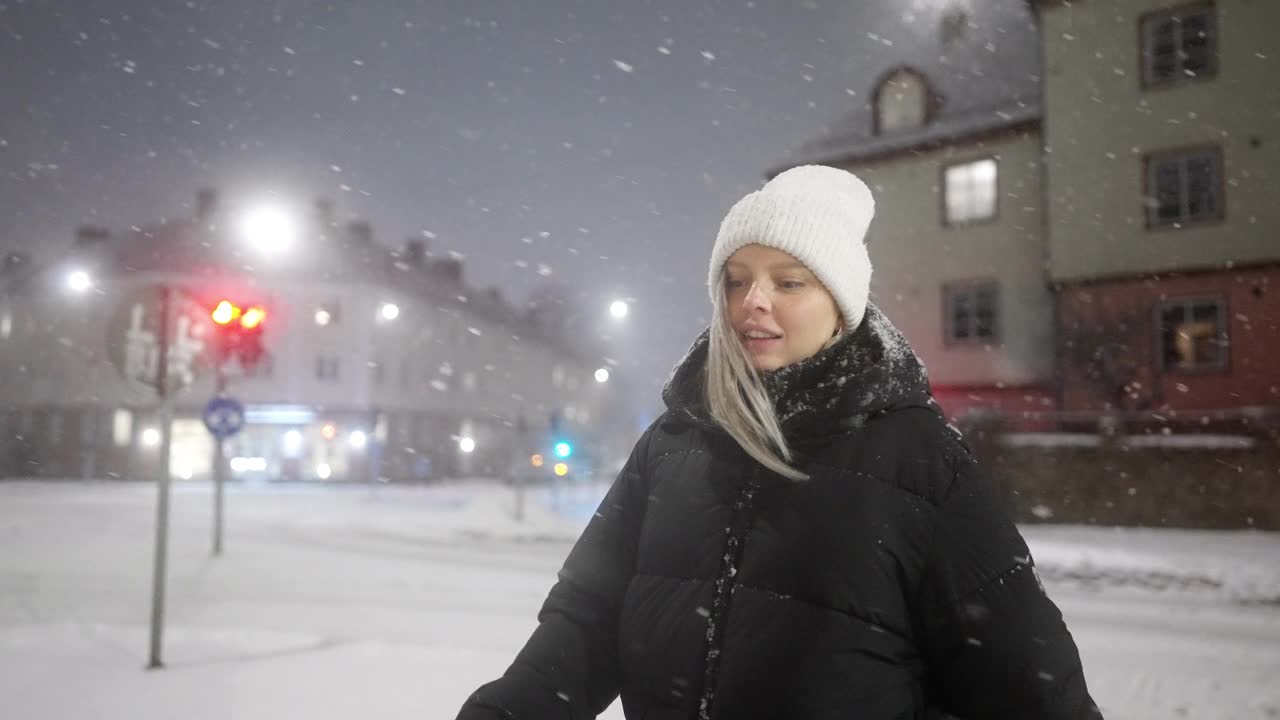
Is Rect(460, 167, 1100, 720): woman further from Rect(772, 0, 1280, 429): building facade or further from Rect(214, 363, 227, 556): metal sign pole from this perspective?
Rect(772, 0, 1280, 429): building facade

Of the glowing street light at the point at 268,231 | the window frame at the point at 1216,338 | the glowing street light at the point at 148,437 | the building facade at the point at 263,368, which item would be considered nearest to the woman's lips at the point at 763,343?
the window frame at the point at 1216,338

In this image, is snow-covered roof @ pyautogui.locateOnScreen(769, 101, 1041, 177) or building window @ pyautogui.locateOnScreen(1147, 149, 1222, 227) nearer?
building window @ pyautogui.locateOnScreen(1147, 149, 1222, 227)

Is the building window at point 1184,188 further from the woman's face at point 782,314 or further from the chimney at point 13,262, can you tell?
the chimney at point 13,262

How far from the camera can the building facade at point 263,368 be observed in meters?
47.9

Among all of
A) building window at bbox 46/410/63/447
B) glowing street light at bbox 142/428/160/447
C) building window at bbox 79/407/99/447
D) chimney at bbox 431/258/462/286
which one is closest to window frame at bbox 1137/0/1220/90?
chimney at bbox 431/258/462/286

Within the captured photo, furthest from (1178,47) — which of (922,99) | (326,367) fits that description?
(326,367)

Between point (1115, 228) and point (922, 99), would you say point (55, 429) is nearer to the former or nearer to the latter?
point (922, 99)

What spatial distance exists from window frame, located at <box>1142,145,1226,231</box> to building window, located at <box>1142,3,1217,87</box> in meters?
1.58

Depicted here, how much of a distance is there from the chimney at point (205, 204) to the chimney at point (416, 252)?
11325mm

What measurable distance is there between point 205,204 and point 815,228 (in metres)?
56.5

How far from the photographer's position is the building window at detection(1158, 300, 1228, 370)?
65.4 ft

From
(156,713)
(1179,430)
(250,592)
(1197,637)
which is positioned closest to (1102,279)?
(1179,430)

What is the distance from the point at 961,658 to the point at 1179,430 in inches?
789

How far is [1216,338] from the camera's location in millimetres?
20047
